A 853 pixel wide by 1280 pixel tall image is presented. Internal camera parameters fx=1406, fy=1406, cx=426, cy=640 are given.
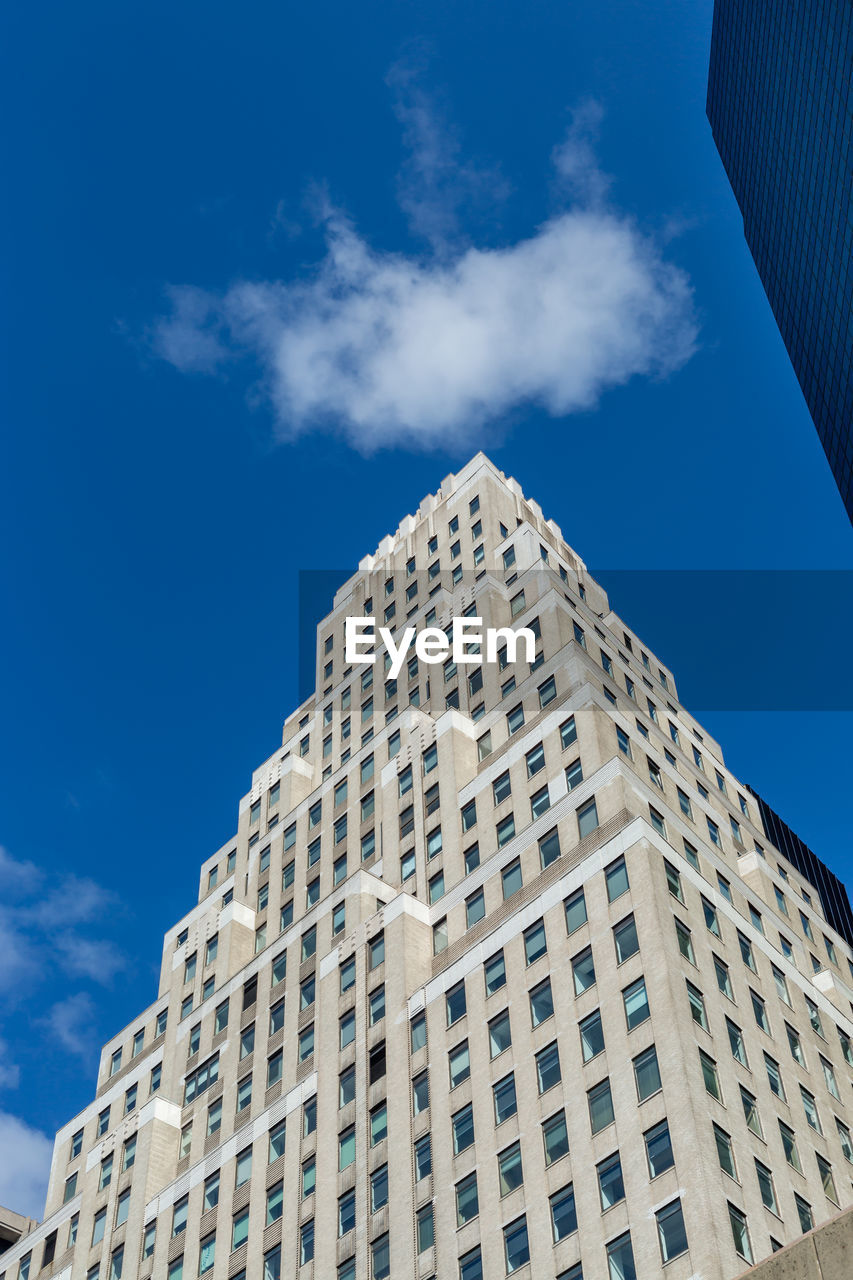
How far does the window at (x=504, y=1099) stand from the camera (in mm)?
57281

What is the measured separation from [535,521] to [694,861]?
4450 centimetres

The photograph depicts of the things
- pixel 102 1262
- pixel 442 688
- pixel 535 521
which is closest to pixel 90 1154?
pixel 102 1262

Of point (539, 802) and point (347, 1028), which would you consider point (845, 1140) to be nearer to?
point (539, 802)

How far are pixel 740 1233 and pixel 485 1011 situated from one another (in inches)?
641

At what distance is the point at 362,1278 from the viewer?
2256 inches

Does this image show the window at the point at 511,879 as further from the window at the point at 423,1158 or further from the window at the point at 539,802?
the window at the point at 423,1158

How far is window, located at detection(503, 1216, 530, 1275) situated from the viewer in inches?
2064

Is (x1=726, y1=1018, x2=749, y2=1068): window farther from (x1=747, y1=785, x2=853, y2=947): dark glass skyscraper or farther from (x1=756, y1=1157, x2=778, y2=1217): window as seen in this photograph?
(x1=747, y1=785, x2=853, y2=947): dark glass skyscraper

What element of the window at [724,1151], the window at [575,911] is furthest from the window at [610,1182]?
the window at [575,911]

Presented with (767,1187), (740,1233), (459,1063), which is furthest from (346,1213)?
(740,1233)

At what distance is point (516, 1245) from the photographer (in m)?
53.0

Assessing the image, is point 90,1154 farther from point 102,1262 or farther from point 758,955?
point 758,955

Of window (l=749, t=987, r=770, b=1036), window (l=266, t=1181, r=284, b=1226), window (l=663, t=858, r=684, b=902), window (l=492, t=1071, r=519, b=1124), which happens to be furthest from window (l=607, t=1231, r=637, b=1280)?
window (l=266, t=1181, r=284, b=1226)

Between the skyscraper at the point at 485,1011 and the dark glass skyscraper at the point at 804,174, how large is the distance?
27063 mm
